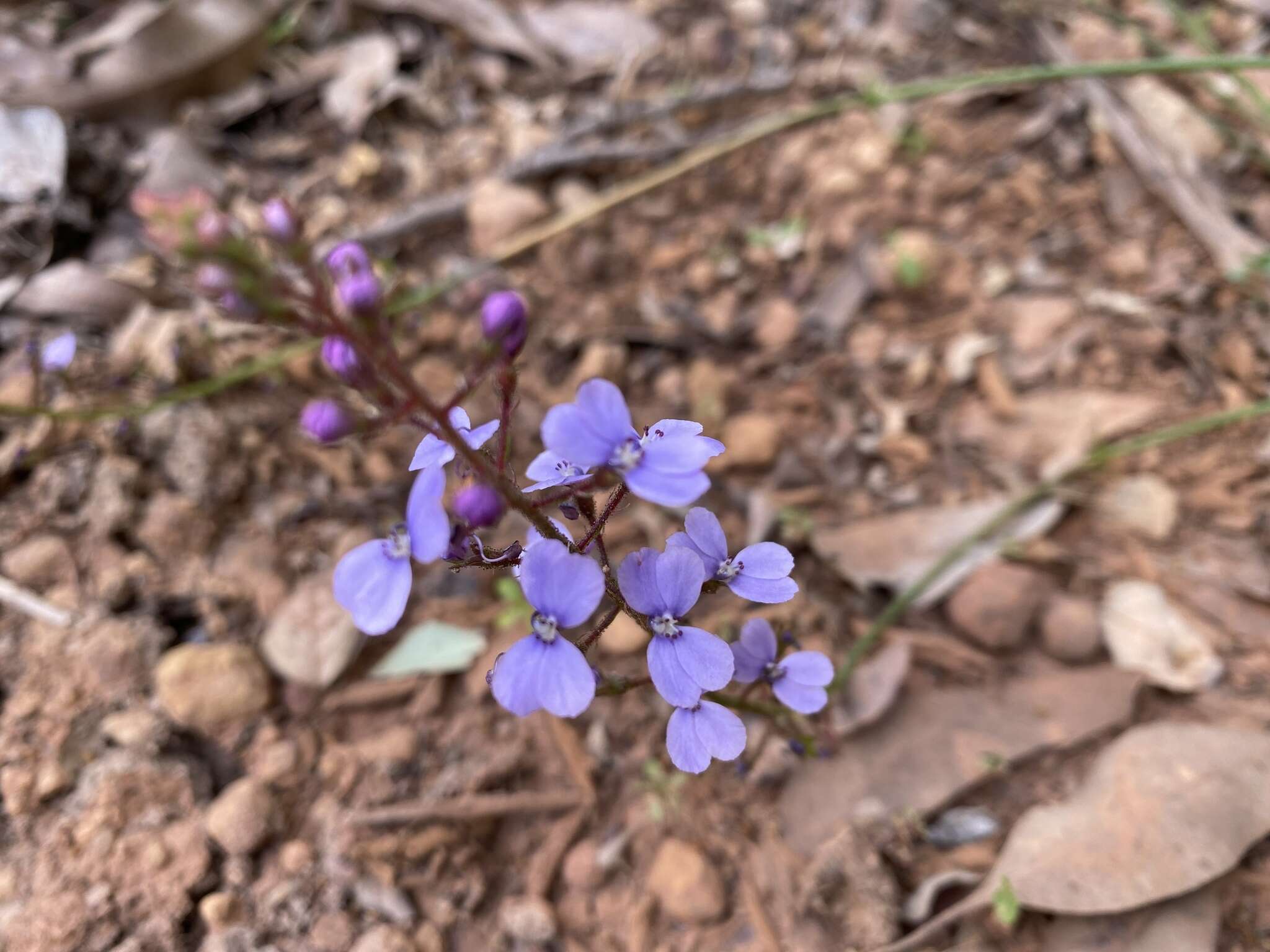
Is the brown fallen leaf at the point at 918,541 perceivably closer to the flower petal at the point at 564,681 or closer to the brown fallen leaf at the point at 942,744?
the brown fallen leaf at the point at 942,744

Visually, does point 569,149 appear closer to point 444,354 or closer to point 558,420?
point 444,354

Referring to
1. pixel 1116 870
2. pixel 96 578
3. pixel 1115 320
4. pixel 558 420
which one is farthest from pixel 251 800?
pixel 1115 320

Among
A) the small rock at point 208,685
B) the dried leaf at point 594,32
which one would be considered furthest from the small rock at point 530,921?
the dried leaf at point 594,32

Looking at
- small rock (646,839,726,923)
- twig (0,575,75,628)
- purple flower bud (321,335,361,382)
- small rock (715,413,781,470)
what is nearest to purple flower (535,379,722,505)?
purple flower bud (321,335,361,382)

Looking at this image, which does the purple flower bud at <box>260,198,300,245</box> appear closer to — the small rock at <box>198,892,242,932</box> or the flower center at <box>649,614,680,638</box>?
the flower center at <box>649,614,680,638</box>

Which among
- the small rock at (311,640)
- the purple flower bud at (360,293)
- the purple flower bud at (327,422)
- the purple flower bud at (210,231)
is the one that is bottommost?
the small rock at (311,640)

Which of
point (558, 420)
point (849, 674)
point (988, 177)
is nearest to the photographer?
point (558, 420)
